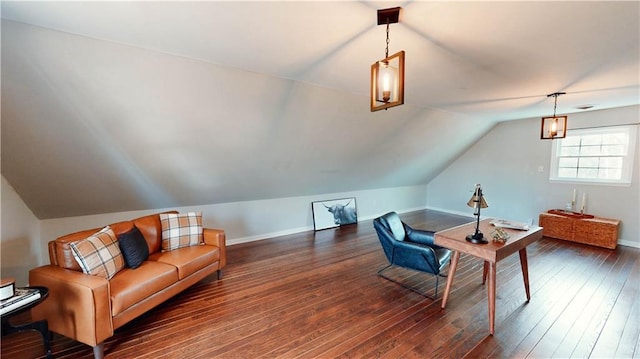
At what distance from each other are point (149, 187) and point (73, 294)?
1791 mm

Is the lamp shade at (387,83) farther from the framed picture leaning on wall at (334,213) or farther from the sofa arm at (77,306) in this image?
the framed picture leaning on wall at (334,213)

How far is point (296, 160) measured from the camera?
4.15 meters

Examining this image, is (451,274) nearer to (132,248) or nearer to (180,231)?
(180,231)

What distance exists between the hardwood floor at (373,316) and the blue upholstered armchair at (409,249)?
1.10ft

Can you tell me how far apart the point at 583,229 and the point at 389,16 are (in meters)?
5.56

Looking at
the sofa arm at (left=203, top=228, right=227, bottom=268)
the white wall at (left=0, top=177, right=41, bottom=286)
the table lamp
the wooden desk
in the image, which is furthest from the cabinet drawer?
the white wall at (left=0, top=177, right=41, bottom=286)

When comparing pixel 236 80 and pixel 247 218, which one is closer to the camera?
pixel 236 80

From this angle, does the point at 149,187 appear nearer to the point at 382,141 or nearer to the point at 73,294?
the point at 73,294

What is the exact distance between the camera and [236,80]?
8.65 feet

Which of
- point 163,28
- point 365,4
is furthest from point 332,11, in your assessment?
point 163,28

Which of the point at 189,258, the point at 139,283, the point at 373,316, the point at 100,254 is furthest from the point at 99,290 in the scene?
the point at 373,316

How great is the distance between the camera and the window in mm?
4629

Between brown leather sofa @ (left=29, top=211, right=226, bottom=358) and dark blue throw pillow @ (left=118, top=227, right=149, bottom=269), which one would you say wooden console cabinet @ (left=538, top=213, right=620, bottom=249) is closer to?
brown leather sofa @ (left=29, top=211, right=226, bottom=358)

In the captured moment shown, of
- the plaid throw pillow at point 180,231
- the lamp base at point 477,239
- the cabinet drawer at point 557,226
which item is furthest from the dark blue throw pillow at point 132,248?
the cabinet drawer at point 557,226
